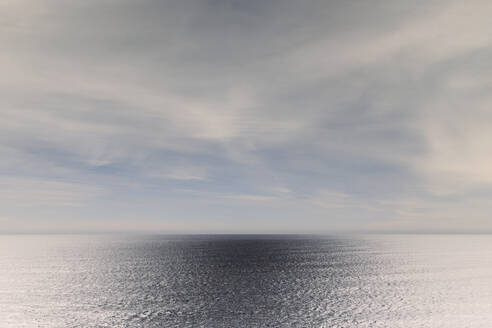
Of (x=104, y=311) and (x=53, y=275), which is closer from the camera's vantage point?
(x=104, y=311)

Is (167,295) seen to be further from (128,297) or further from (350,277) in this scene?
(350,277)

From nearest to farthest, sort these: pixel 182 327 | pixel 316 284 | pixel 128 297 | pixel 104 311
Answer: pixel 182 327, pixel 104 311, pixel 128 297, pixel 316 284

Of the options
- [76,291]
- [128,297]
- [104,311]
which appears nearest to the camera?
[104,311]

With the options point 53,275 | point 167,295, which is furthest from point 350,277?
point 53,275

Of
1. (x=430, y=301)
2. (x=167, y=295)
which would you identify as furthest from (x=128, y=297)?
(x=430, y=301)

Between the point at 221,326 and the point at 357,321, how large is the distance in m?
16.6

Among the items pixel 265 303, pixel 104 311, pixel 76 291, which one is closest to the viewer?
pixel 104 311

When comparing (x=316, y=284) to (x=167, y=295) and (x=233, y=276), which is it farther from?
(x=167, y=295)

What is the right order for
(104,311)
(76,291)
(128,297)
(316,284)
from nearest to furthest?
(104,311), (128,297), (76,291), (316,284)

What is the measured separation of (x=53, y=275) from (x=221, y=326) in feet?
208

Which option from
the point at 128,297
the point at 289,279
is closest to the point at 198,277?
the point at 289,279

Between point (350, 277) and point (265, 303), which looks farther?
point (350, 277)

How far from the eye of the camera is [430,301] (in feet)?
179

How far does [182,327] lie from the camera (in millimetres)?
40438
